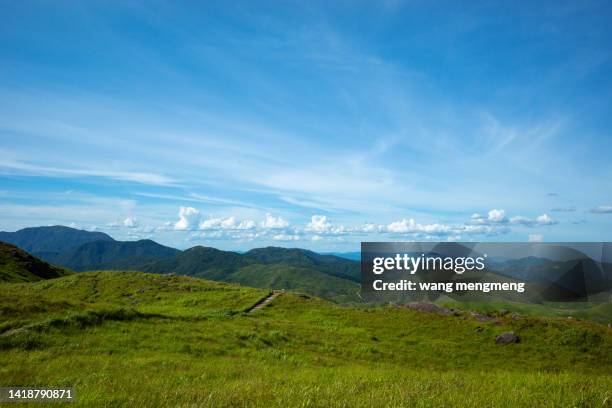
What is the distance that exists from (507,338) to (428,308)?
1067cm

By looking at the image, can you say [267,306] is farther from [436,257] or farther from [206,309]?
[436,257]

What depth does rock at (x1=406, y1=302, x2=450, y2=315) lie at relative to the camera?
140 ft

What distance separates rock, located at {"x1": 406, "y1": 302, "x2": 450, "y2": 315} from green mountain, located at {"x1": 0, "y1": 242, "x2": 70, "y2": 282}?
7609 centimetres

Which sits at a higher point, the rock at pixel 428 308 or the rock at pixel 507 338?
the rock at pixel 428 308

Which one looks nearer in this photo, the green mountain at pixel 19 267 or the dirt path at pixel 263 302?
the dirt path at pixel 263 302

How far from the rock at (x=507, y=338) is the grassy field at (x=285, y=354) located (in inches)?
25.4

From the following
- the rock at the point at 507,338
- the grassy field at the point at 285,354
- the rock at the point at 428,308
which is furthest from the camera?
the rock at the point at 428,308

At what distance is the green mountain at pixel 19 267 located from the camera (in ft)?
263

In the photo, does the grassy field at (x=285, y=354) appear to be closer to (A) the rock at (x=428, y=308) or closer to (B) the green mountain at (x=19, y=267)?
(A) the rock at (x=428, y=308)

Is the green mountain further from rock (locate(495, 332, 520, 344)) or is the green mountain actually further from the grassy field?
rock (locate(495, 332, 520, 344))

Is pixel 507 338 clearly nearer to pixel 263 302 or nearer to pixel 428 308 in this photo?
pixel 428 308

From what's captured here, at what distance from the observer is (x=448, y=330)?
1446 inches

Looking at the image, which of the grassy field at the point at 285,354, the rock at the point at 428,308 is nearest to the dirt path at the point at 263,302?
the grassy field at the point at 285,354

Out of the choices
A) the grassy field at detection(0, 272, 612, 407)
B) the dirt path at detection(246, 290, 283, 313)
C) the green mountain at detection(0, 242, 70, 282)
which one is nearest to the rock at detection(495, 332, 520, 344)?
the grassy field at detection(0, 272, 612, 407)
